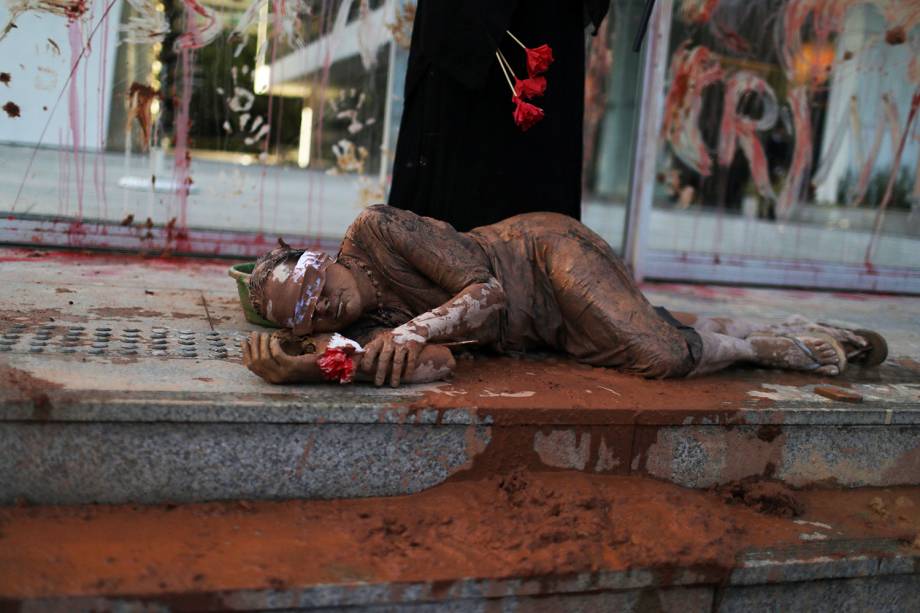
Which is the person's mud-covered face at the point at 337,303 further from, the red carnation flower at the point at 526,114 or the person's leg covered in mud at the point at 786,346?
the person's leg covered in mud at the point at 786,346

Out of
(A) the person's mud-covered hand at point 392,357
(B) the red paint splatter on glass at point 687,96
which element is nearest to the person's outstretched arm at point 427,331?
(A) the person's mud-covered hand at point 392,357

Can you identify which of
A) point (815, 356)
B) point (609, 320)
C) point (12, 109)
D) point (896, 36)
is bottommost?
point (815, 356)

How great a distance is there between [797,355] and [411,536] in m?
1.77

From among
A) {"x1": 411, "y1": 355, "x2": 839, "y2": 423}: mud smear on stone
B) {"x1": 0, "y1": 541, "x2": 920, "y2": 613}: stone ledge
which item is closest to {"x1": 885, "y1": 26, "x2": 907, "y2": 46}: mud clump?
{"x1": 411, "y1": 355, "x2": 839, "y2": 423}: mud smear on stone

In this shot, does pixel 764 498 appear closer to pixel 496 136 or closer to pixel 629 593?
pixel 629 593

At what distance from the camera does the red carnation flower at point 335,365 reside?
254 cm

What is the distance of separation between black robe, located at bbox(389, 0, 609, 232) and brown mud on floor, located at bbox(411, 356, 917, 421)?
31.9 inches

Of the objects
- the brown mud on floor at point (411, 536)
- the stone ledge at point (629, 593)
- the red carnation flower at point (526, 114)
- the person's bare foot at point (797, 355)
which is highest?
the red carnation flower at point (526, 114)

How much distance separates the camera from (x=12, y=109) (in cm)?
454

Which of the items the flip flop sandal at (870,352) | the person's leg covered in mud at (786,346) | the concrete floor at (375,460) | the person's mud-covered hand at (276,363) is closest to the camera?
the concrete floor at (375,460)

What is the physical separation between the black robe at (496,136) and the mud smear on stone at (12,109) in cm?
214

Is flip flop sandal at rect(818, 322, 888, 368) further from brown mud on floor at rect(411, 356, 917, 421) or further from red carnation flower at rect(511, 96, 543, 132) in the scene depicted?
red carnation flower at rect(511, 96, 543, 132)

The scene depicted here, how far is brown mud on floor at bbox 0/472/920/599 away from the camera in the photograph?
6.81 ft

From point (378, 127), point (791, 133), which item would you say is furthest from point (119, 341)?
point (791, 133)
